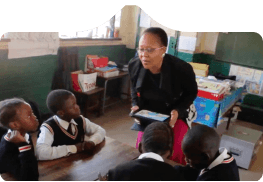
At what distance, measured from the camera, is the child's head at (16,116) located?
108 cm

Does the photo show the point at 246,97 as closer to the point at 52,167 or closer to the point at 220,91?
the point at 220,91

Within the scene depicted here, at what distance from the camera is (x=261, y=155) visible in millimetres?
3057

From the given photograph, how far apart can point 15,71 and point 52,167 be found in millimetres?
2360

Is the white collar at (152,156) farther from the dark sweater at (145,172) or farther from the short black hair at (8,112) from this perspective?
the short black hair at (8,112)

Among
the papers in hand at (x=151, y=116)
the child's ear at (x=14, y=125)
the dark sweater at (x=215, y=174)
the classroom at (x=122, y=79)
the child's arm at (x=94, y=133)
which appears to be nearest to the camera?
the dark sweater at (x=215, y=174)

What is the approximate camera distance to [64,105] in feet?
4.40

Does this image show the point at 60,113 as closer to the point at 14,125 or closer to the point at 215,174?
the point at 14,125

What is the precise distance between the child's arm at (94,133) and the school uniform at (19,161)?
0.34 metres

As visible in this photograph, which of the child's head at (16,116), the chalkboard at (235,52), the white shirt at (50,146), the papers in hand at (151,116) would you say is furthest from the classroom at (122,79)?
the child's head at (16,116)

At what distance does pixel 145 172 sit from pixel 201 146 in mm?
228

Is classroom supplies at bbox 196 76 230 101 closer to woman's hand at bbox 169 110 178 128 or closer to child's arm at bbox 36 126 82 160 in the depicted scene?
woman's hand at bbox 169 110 178 128

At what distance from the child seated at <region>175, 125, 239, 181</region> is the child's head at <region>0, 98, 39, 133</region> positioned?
0.68 m

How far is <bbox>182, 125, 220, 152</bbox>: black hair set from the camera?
2.83 ft

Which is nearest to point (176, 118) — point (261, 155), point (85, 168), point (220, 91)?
point (85, 168)
